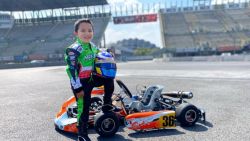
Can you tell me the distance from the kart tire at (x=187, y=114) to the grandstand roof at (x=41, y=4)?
178 ft

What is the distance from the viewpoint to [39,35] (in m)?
61.9

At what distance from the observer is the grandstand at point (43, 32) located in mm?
56469

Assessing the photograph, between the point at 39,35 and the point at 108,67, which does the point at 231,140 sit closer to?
the point at 108,67

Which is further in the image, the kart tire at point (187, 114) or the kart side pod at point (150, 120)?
the kart tire at point (187, 114)

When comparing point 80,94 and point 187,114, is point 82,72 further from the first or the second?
point 187,114

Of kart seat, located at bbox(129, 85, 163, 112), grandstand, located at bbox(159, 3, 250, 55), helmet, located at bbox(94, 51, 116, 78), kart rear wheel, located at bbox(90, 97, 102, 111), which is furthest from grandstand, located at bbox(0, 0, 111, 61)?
helmet, located at bbox(94, 51, 116, 78)

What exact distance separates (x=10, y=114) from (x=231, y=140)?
508cm

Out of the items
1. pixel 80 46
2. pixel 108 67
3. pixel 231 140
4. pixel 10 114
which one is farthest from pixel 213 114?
pixel 10 114

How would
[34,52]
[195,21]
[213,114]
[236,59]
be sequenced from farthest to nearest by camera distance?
[195,21], [34,52], [236,59], [213,114]

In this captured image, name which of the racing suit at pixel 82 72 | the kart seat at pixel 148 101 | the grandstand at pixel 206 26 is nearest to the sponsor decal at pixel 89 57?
the racing suit at pixel 82 72

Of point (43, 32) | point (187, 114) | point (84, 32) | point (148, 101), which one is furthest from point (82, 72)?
point (43, 32)

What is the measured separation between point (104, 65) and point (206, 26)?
191ft

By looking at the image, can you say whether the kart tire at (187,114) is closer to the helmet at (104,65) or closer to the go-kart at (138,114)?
the go-kart at (138,114)

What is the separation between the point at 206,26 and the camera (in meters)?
59.0
